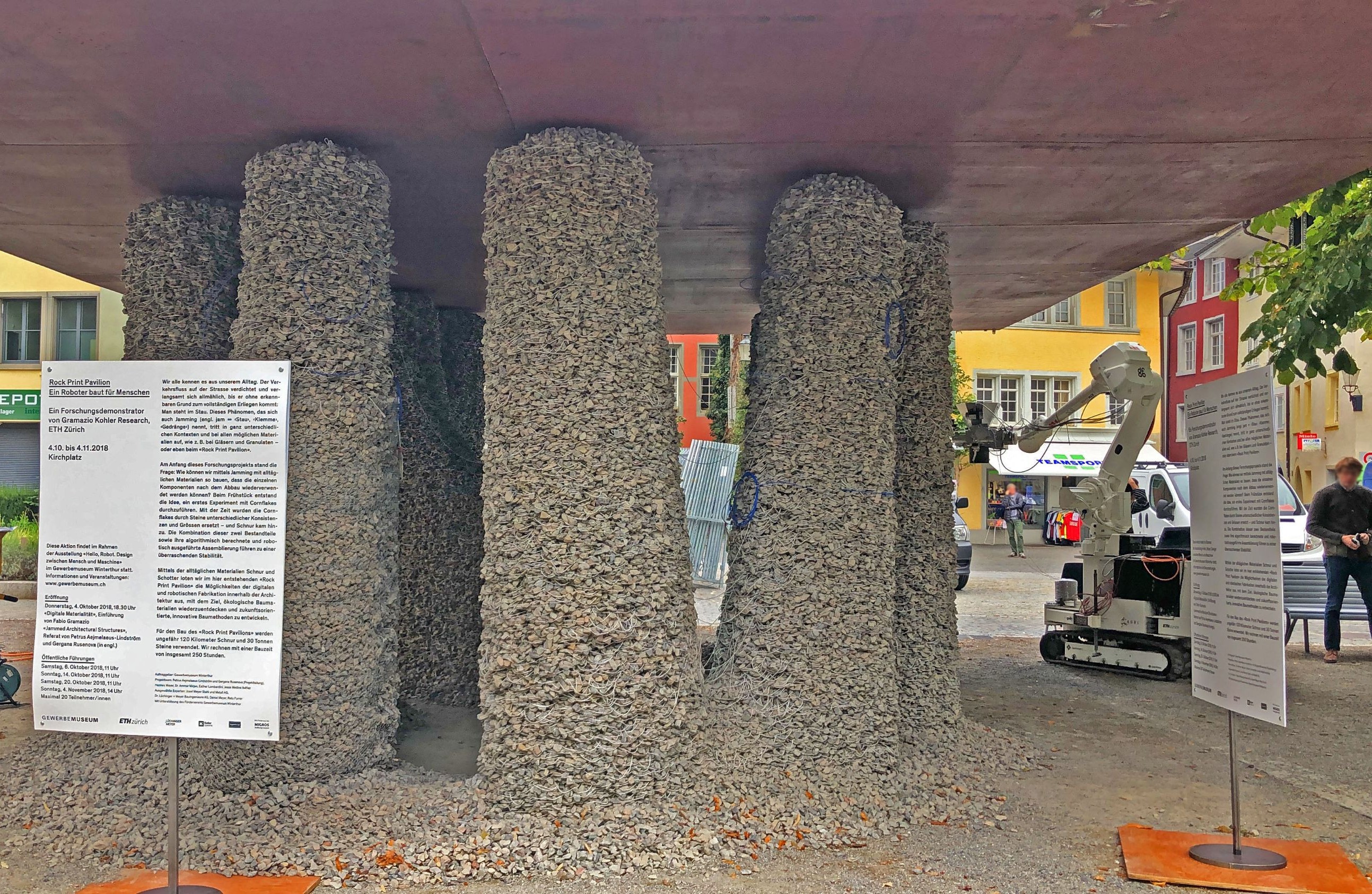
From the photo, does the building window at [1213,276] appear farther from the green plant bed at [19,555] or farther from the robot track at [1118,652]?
the green plant bed at [19,555]

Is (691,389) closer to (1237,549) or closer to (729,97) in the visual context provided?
(729,97)

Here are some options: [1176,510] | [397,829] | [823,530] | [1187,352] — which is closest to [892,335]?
[823,530]

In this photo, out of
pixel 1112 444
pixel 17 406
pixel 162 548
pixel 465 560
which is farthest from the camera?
pixel 17 406

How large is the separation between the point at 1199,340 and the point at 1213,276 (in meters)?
2.01

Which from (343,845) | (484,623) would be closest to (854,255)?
(484,623)

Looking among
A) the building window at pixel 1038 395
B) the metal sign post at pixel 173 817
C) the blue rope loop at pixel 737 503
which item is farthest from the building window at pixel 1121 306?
the metal sign post at pixel 173 817

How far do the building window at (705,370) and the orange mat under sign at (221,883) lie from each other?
26.3 m

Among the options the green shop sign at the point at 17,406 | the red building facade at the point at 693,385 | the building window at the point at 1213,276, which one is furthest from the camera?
the building window at the point at 1213,276

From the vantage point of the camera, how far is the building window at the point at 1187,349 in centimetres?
3353

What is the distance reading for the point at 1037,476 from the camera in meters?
31.9

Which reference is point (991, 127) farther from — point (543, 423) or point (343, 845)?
point (343, 845)

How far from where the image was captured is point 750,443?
5.89 metres

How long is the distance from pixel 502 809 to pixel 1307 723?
6768mm

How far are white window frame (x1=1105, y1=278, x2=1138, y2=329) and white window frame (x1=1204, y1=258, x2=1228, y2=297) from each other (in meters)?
2.15
